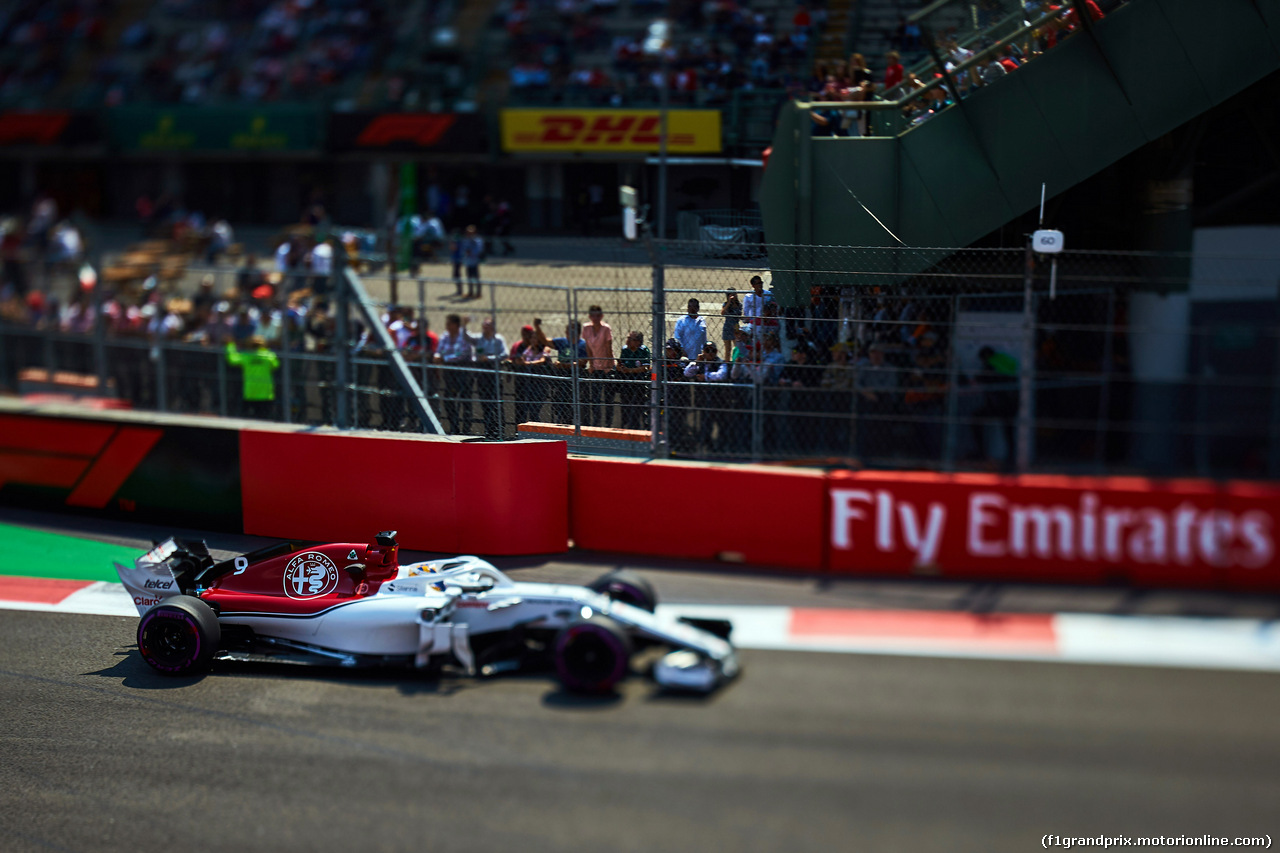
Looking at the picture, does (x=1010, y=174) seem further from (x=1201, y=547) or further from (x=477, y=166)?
(x=477, y=166)

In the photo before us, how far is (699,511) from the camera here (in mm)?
9977

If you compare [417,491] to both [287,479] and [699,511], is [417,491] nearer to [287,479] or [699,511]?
[287,479]

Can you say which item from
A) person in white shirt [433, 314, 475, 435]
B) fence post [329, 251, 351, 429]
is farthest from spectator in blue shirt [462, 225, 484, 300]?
fence post [329, 251, 351, 429]

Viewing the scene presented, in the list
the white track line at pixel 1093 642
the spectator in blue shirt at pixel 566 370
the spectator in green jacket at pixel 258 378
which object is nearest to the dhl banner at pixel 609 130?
the spectator in blue shirt at pixel 566 370

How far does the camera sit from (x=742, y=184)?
12.9 m

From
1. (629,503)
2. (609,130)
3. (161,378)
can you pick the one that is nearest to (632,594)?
(629,503)

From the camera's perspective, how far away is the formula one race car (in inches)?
296

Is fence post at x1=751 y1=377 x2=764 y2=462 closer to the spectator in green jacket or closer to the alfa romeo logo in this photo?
the alfa romeo logo

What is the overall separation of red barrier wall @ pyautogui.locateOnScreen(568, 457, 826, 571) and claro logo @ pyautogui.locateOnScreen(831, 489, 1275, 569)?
29 cm

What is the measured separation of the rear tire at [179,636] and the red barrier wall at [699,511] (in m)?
3.43

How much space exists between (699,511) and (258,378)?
6719mm

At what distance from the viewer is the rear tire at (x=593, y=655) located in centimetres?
743

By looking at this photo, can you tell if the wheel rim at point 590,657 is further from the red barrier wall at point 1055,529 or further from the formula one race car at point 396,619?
the red barrier wall at point 1055,529

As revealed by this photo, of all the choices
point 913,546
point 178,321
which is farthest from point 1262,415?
point 178,321
